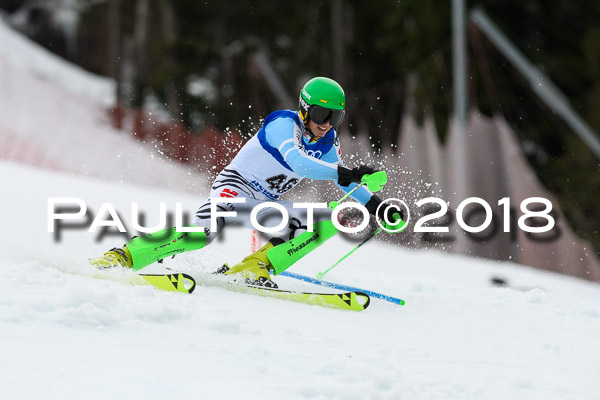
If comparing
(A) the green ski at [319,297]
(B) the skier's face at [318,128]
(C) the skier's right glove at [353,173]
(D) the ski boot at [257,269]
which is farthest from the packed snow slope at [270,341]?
(B) the skier's face at [318,128]

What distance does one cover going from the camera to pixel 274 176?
5.62 metres

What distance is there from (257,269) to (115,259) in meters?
0.98

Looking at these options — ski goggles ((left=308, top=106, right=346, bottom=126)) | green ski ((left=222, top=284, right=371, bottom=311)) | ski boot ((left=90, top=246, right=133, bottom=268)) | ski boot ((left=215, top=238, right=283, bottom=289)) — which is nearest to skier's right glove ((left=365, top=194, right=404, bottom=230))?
green ski ((left=222, top=284, right=371, bottom=311))

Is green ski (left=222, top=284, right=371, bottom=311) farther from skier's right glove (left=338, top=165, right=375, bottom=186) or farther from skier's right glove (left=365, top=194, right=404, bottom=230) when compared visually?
skier's right glove (left=338, top=165, right=375, bottom=186)

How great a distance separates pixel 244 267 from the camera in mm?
5633

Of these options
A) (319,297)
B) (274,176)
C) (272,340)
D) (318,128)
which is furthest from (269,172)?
(272,340)

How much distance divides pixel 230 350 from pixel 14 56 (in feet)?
89.6

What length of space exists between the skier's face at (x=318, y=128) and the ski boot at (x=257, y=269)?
87 centimetres

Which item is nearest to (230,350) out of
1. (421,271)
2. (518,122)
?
(421,271)

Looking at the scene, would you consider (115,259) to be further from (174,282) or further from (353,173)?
(353,173)

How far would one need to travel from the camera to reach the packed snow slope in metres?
3.14

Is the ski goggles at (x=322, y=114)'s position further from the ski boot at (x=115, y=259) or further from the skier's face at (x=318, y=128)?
the ski boot at (x=115, y=259)

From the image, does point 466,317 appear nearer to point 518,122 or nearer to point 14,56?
point 518,122

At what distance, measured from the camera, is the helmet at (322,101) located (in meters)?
5.29
